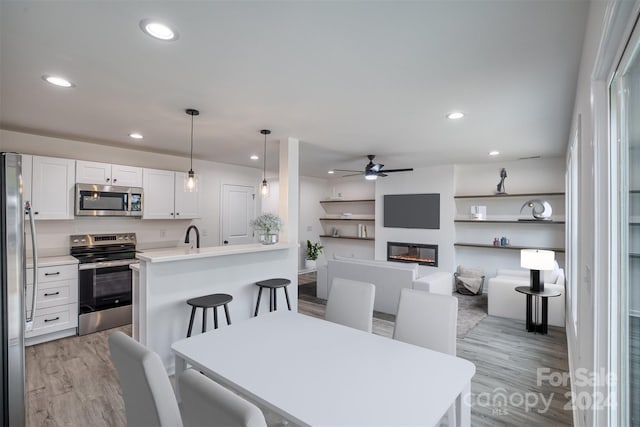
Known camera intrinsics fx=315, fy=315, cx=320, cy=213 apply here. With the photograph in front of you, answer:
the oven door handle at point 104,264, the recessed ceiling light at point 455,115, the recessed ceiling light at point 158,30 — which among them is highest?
the recessed ceiling light at point 455,115

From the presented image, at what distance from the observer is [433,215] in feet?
22.4

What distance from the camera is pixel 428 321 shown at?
6.95 feet

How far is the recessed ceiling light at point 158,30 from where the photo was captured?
5.53 ft

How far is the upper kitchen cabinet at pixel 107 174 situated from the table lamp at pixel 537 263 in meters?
5.40

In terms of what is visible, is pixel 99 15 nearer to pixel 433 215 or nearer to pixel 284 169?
pixel 284 169

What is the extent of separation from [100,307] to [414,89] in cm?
446

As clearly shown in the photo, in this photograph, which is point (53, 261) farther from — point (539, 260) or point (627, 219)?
point (539, 260)

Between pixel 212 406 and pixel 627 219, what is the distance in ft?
5.01

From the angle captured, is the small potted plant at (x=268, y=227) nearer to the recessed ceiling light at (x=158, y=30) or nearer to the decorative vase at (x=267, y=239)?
the decorative vase at (x=267, y=239)

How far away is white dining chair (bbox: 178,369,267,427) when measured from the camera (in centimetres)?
91

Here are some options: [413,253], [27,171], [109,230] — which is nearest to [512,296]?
[413,253]

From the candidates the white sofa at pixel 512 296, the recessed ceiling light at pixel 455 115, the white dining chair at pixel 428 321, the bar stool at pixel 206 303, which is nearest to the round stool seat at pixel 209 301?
the bar stool at pixel 206 303

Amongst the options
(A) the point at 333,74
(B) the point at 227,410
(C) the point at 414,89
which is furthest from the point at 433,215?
(B) the point at 227,410

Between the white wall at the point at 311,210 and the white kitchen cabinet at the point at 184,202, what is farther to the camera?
the white wall at the point at 311,210
